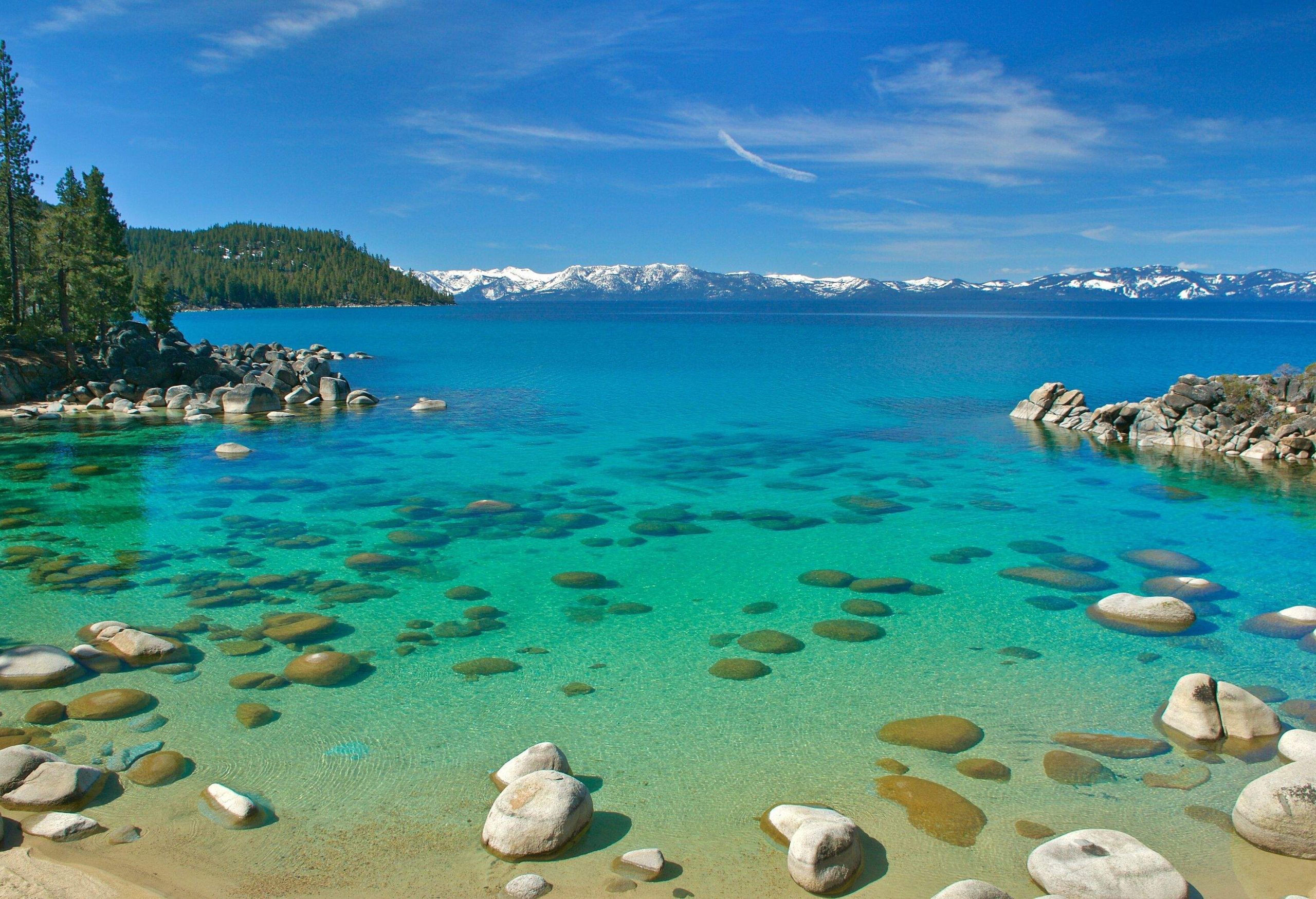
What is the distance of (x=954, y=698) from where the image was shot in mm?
12805

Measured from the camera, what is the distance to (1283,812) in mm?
8828

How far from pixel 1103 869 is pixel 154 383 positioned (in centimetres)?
5684

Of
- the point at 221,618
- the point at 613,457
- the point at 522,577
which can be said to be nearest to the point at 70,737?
the point at 221,618

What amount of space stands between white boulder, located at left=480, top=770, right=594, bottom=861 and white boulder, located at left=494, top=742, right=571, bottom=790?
0.60m

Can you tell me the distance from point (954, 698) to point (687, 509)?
12807 millimetres

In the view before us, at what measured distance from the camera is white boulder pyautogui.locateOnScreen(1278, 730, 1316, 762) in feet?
34.4

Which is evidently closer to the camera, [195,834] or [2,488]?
[195,834]

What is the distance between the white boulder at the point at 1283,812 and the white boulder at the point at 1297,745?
4.94 ft

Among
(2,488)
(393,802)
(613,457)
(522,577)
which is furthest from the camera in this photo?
(613,457)

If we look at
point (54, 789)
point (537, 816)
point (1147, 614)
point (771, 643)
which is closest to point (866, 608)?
point (771, 643)

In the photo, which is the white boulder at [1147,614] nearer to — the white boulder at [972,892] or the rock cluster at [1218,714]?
the rock cluster at [1218,714]

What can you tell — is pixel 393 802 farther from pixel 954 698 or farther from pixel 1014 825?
pixel 954 698

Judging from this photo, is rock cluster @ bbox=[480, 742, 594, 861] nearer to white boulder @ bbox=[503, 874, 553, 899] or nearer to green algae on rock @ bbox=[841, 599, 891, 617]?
white boulder @ bbox=[503, 874, 553, 899]

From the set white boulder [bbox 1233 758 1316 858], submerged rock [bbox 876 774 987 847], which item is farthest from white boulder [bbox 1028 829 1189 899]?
white boulder [bbox 1233 758 1316 858]
